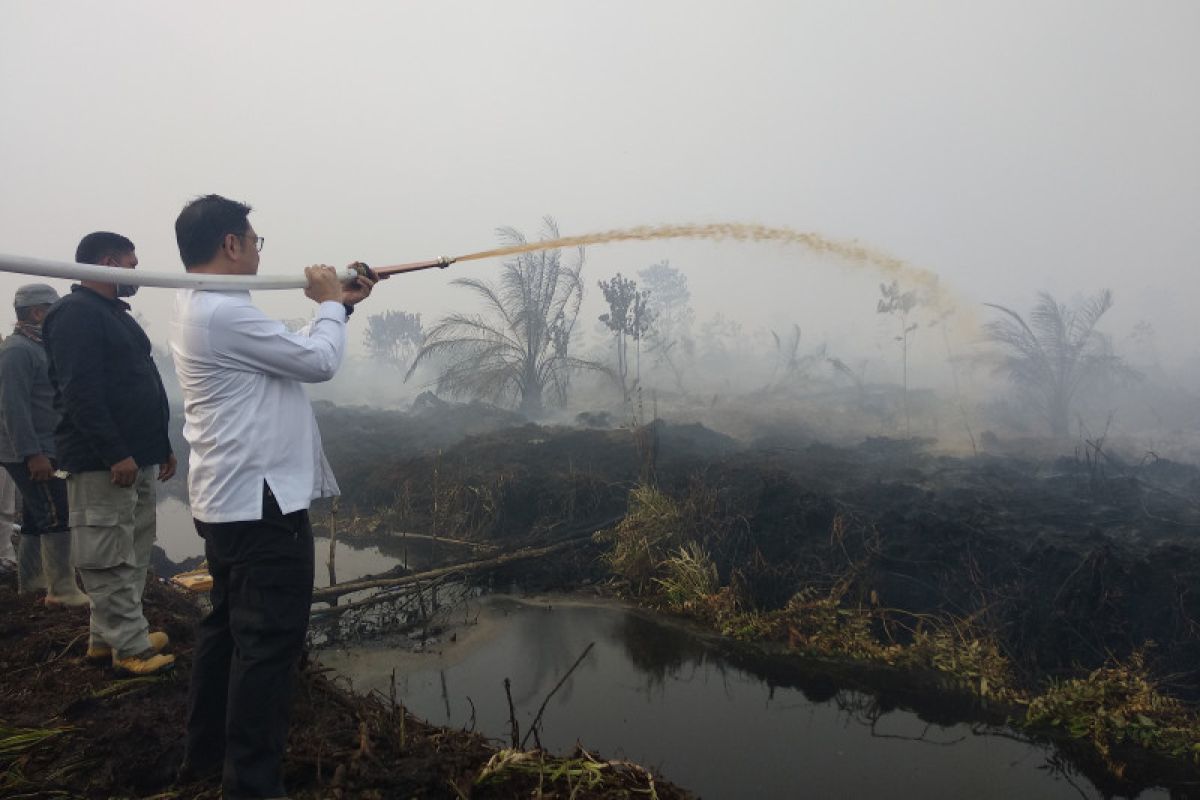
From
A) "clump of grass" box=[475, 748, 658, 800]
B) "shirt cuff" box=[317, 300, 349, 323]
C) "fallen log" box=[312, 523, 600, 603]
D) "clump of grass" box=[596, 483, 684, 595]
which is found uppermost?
"shirt cuff" box=[317, 300, 349, 323]

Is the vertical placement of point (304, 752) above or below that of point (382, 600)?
above

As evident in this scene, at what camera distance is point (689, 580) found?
21.0ft

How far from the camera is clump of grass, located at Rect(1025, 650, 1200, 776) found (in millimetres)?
3941

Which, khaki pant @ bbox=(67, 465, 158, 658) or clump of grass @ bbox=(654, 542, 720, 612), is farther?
clump of grass @ bbox=(654, 542, 720, 612)

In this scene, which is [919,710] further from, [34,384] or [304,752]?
[34,384]

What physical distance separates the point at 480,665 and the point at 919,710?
123 inches

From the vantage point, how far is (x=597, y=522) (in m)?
8.41

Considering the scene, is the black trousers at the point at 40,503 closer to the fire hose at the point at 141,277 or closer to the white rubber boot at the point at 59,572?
the white rubber boot at the point at 59,572

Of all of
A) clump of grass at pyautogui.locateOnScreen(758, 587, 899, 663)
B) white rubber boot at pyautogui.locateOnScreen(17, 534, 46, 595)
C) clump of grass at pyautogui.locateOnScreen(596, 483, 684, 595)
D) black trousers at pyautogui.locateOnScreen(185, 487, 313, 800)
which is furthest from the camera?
clump of grass at pyautogui.locateOnScreen(596, 483, 684, 595)

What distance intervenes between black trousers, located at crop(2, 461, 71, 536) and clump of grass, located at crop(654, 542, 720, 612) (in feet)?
15.8

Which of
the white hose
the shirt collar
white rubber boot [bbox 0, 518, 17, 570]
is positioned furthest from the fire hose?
white rubber boot [bbox 0, 518, 17, 570]

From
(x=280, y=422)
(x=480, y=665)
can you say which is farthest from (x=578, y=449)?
(x=280, y=422)

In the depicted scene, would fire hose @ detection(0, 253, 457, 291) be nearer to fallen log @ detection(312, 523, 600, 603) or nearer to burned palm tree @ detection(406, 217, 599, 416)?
fallen log @ detection(312, 523, 600, 603)

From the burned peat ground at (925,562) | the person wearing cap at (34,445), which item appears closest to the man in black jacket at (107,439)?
the person wearing cap at (34,445)
